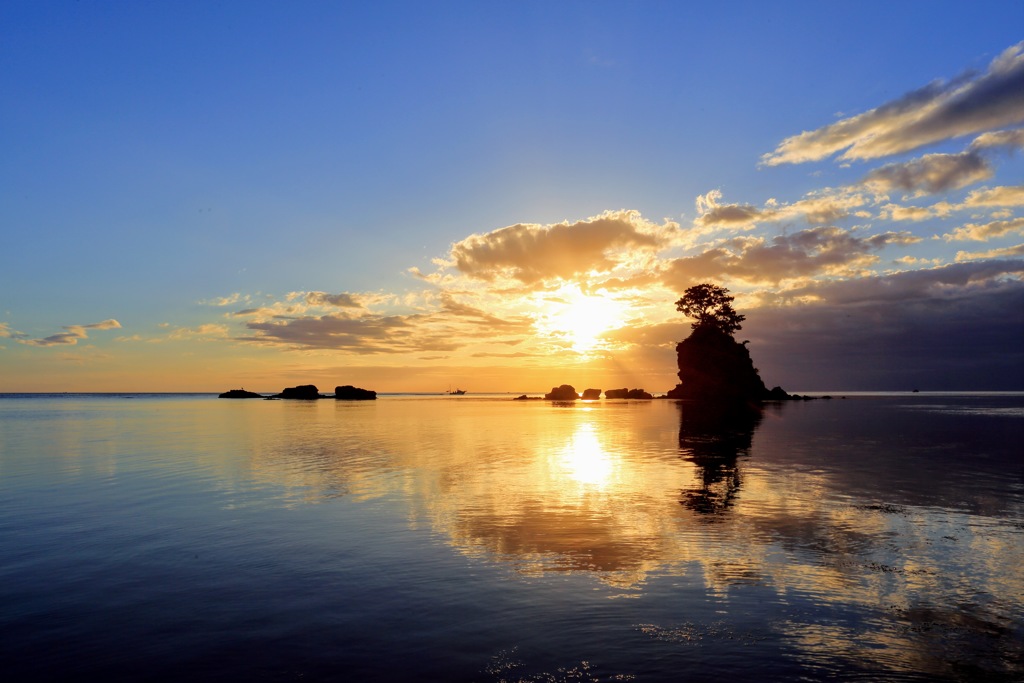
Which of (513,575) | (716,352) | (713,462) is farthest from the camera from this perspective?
(716,352)

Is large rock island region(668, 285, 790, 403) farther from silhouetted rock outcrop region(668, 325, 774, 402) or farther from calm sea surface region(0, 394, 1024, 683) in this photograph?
calm sea surface region(0, 394, 1024, 683)

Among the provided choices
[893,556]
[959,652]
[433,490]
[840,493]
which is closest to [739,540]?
[893,556]

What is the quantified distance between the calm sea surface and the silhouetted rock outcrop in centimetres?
13638

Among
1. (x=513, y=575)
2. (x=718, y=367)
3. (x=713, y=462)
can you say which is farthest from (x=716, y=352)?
(x=513, y=575)

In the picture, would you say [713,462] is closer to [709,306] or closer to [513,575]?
[513,575]

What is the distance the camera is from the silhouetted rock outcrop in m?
165

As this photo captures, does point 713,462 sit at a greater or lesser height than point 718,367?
lesser

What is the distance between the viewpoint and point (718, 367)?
166 metres

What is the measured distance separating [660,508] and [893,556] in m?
8.29

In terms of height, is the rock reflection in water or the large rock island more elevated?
the large rock island

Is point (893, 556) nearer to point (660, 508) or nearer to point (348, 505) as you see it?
point (660, 508)

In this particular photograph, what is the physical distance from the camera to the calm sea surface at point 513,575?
9.95 metres

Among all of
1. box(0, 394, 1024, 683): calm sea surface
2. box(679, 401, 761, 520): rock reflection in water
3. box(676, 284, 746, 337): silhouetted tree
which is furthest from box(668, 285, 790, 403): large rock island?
box(0, 394, 1024, 683): calm sea surface

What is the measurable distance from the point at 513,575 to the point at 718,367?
534 ft
